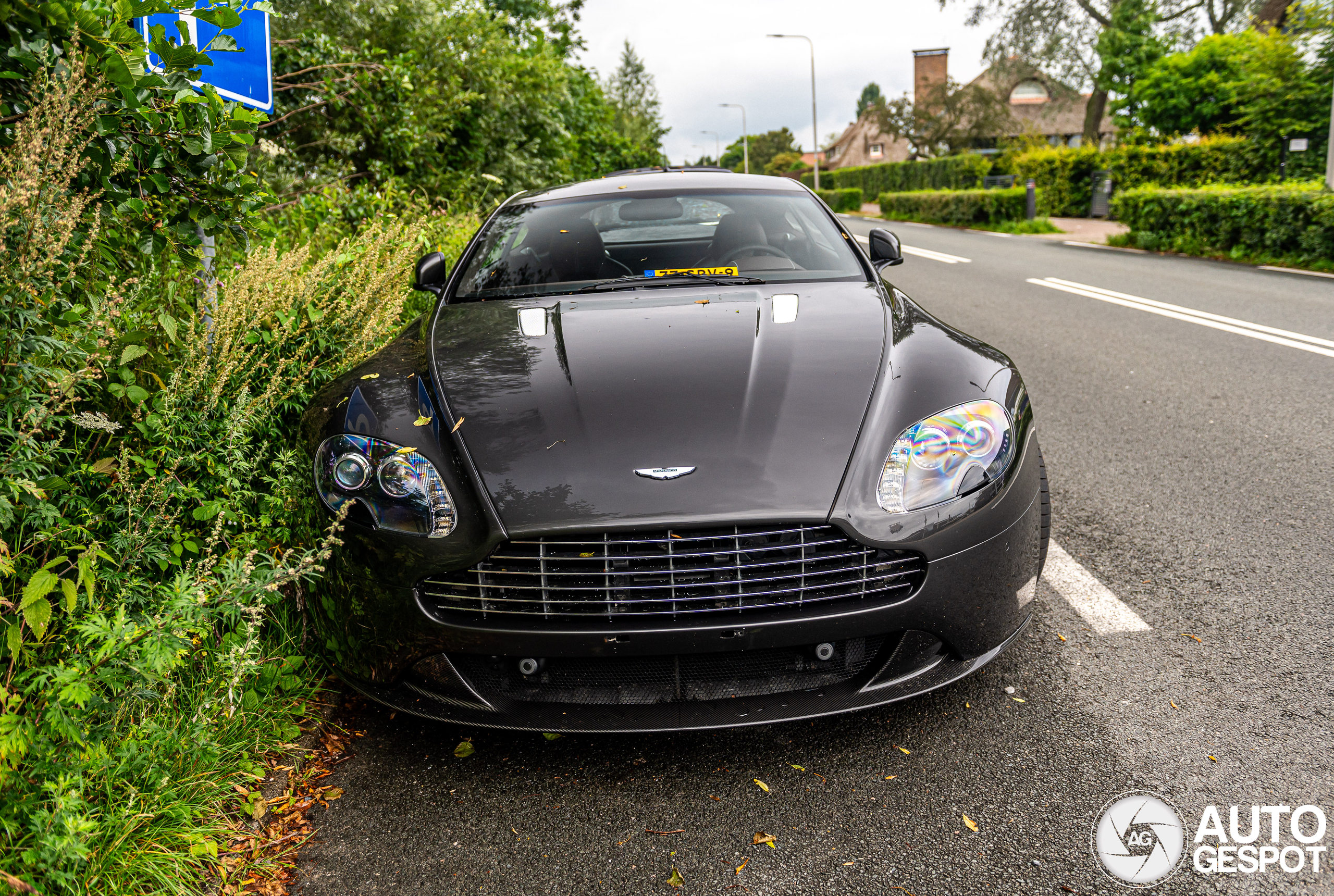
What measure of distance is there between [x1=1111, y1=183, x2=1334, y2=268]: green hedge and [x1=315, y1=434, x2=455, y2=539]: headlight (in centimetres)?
1292

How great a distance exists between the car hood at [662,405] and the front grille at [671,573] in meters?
0.05

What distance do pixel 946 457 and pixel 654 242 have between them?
6.29 ft

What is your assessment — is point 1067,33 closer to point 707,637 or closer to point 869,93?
point 707,637

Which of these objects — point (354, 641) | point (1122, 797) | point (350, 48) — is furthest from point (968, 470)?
point (350, 48)

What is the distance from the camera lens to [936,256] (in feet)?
51.2

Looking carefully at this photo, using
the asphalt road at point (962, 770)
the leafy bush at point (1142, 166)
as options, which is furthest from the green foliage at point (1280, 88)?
A: the asphalt road at point (962, 770)

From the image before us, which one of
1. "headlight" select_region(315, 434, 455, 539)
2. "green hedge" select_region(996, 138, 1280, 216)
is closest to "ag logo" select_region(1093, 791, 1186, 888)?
"headlight" select_region(315, 434, 455, 539)

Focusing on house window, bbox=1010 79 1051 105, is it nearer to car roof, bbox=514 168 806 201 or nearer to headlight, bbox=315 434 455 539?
car roof, bbox=514 168 806 201

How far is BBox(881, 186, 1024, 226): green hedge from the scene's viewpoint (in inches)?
955

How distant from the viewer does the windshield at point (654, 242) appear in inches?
136

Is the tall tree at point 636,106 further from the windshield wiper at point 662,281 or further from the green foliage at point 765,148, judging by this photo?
the green foliage at point 765,148

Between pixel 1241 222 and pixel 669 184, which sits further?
pixel 1241 222

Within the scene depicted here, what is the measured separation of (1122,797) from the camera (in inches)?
79.4

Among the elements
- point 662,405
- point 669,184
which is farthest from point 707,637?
point 669,184
